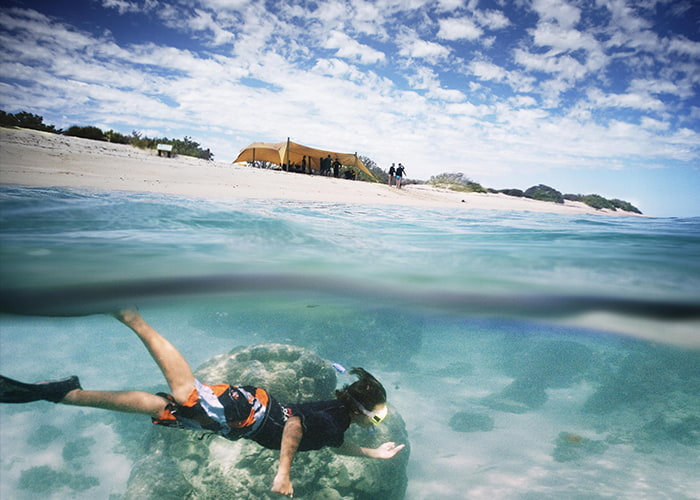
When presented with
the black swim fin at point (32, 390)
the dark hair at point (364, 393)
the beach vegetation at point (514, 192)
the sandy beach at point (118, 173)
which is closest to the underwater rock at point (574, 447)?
the dark hair at point (364, 393)

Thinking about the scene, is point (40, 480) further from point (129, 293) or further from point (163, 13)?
point (163, 13)

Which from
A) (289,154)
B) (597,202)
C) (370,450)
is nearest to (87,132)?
(289,154)

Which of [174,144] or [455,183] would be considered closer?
[174,144]

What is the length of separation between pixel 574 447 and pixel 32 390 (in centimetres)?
1101

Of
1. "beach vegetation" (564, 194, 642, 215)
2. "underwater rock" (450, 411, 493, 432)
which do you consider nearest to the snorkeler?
"underwater rock" (450, 411, 493, 432)

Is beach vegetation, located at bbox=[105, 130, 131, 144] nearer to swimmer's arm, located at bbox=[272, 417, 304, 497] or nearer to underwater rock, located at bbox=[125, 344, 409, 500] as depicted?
underwater rock, located at bbox=[125, 344, 409, 500]

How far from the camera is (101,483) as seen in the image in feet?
25.0

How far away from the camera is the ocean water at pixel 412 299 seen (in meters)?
5.53

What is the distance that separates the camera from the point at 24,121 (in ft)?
46.2

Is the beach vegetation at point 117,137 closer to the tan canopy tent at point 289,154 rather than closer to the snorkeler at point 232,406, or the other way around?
the tan canopy tent at point 289,154

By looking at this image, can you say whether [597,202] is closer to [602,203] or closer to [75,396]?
[602,203]

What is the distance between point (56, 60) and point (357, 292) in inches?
293

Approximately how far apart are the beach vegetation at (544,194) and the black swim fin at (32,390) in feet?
108

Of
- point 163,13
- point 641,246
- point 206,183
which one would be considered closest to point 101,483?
point 206,183
